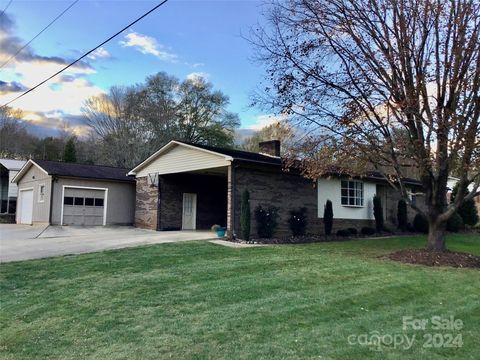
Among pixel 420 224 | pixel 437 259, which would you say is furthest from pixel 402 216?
pixel 437 259

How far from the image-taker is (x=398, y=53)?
448 inches

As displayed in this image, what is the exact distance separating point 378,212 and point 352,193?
6.04 ft

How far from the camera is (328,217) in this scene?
18750mm

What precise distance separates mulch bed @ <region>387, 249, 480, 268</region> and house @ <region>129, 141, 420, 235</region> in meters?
6.09

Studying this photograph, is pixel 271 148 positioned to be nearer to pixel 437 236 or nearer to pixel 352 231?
pixel 352 231

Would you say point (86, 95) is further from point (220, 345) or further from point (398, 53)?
point (220, 345)

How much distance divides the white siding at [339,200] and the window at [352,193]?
243mm

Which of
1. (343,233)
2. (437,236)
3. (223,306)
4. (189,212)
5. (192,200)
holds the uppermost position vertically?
(192,200)

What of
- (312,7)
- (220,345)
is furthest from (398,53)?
(220,345)

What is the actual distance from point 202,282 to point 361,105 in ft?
22.9

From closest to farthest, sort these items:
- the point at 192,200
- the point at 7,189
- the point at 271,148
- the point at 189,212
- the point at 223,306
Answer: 1. the point at 223,306
2. the point at 189,212
3. the point at 192,200
4. the point at 271,148
5. the point at 7,189

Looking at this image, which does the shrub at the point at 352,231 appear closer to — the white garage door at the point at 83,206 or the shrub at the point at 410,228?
the shrub at the point at 410,228

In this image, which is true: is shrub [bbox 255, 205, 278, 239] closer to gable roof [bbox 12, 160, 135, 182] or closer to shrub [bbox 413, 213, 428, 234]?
shrub [bbox 413, 213, 428, 234]

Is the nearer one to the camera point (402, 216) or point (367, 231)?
point (367, 231)
